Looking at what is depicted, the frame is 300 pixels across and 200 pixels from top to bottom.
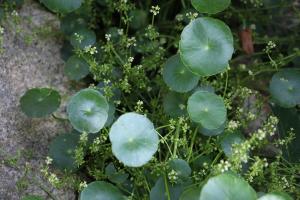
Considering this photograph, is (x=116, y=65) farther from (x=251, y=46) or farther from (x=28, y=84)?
(x=251, y=46)

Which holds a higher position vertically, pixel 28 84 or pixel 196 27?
pixel 196 27

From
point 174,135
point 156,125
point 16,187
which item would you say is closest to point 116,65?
point 156,125

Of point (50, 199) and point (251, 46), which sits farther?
point (251, 46)

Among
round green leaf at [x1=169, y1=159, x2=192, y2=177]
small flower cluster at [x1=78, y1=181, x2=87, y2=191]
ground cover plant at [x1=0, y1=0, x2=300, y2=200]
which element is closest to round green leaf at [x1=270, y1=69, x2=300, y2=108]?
ground cover plant at [x1=0, y1=0, x2=300, y2=200]

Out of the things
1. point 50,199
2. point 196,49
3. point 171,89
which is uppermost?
point 196,49

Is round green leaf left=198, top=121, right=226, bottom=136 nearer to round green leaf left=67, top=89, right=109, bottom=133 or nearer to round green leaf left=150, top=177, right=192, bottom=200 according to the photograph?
round green leaf left=150, top=177, right=192, bottom=200

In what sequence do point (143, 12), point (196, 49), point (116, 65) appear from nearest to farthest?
point (196, 49)
point (116, 65)
point (143, 12)

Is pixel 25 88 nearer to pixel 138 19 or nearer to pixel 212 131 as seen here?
pixel 138 19

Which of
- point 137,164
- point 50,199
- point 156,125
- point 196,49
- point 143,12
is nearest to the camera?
point 137,164

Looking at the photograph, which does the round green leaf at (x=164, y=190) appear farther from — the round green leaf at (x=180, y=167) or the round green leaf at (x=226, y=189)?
the round green leaf at (x=226, y=189)
